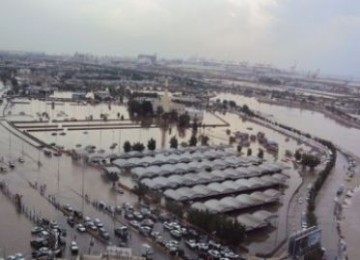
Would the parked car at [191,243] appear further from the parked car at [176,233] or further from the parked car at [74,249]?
the parked car at [74,249]

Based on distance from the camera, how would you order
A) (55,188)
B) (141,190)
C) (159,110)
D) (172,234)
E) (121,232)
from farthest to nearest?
1. (159,110)
2. (55,188)
3. (141,190)
4. (172,234)
5. (121,232)

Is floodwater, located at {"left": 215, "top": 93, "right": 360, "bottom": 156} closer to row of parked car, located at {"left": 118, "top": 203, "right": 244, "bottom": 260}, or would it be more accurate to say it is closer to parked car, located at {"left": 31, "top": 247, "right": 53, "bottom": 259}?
row of parked car, located at {"left": 118, "top": 203, "right": 244, "bottom": 260}

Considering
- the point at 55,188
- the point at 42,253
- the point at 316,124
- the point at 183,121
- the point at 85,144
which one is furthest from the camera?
the point at 316,124

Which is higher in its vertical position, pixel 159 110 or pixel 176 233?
pixel 159 110

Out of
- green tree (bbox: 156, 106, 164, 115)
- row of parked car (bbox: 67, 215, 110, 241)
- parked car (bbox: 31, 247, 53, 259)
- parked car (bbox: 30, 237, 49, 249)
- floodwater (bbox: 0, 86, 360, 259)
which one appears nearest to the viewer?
parked car (bbox: 31, 247, 53, 259)

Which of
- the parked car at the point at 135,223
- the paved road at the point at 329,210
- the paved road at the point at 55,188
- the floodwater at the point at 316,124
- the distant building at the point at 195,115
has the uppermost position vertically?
the distant building at the point at 195,115

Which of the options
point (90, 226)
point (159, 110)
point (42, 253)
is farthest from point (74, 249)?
point (159, 110)

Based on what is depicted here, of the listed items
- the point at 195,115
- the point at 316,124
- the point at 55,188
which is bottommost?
the point at 316,124

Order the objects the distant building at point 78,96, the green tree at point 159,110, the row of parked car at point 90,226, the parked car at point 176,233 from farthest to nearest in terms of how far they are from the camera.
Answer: the distant building at point 78,96, the green tree at point 159,110, the parked car at point 176,233, the row of parked car at point 90,226

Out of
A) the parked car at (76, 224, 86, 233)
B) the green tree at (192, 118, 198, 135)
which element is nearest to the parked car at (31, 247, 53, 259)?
the parked car at (76, 224, 86, 233)

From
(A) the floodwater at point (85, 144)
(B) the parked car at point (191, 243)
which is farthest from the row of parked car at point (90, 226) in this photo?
(B) the parked car at point (191, 243)

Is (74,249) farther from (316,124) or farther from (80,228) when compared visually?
(316,124)

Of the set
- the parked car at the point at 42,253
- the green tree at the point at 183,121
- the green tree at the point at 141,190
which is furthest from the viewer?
the green tree at the point at 183,121
